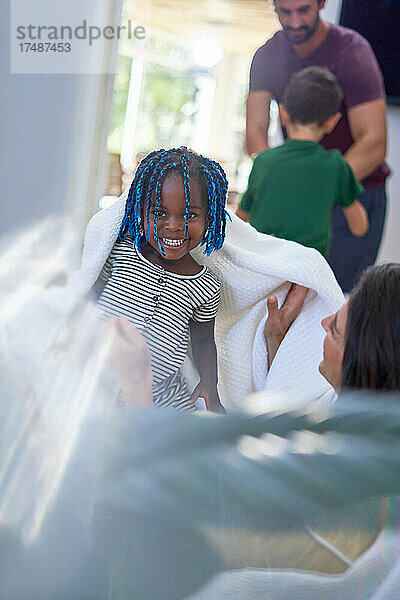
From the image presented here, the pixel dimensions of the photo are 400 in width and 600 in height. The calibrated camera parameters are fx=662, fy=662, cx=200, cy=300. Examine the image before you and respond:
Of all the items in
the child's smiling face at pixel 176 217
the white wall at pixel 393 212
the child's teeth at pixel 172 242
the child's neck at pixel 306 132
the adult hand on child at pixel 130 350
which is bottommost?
the white wall at pixel 393 212

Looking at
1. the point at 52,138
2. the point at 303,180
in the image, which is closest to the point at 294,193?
the point at 303,180

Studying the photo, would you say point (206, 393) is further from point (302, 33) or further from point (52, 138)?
point (302, 33)

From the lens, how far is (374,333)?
0.39 metres

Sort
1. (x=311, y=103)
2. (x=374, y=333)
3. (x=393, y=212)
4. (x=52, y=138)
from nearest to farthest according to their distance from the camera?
1. (x=374, y=333)
2. (x=52, y=138)
3. (x=311, y=103)
4. (x=393, y=212)

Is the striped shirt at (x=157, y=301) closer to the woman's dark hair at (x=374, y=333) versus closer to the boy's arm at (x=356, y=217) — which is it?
the woman's dark hair at (x=374, y=333)

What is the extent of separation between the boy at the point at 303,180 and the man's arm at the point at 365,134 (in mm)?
174

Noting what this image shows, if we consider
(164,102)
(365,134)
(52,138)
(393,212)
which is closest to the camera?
(52,138)

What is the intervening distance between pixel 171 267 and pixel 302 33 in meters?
0.94

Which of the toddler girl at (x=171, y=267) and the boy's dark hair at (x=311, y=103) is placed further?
the boy's dark hair at (x=311, y=103)

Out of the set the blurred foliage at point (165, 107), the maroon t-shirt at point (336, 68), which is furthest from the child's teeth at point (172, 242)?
the blurred foliage at point (165, 107)

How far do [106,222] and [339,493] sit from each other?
1.60ft

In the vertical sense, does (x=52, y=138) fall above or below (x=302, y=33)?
below

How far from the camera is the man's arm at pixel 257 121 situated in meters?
1.31

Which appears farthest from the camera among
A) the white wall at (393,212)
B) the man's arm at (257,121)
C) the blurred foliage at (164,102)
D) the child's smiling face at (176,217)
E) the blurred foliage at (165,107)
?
the blurred foliage at (165,107)
